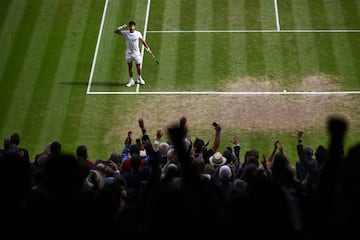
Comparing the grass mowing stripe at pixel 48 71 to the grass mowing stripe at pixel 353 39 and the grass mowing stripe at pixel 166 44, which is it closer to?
the grass mowing stripe at pixel 166 44

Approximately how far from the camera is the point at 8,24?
26.2 m

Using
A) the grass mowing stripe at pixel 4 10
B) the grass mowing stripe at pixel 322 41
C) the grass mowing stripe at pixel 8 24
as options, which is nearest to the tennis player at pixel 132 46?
the grass mowing stripe at pixel 8 24

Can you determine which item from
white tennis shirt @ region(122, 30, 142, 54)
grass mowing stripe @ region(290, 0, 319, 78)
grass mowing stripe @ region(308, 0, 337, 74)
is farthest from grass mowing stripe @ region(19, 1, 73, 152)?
grass mowing stripe @ region(308, 0, 337, 74)

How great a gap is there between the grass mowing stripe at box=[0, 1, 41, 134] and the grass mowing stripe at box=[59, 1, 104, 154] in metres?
1.69

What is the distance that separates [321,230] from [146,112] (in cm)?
1641

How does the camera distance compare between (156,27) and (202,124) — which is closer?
(202,124)

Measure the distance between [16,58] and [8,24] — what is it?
250 centimetres

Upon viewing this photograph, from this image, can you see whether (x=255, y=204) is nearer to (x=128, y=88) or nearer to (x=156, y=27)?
(x=128, y=88)

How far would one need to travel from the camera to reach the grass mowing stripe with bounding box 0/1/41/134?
2222cm

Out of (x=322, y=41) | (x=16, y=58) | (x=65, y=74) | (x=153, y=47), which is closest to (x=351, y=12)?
(x=322, y=41)

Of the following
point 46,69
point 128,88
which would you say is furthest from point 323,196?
point 46,69

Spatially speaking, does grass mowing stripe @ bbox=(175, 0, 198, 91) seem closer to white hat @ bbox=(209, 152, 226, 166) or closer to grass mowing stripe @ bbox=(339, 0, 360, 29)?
grass mowing stripe @ bbox=(339, 0, 360, 29)

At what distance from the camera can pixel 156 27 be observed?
2575 centimetres

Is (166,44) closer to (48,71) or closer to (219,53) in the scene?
(219,53)
